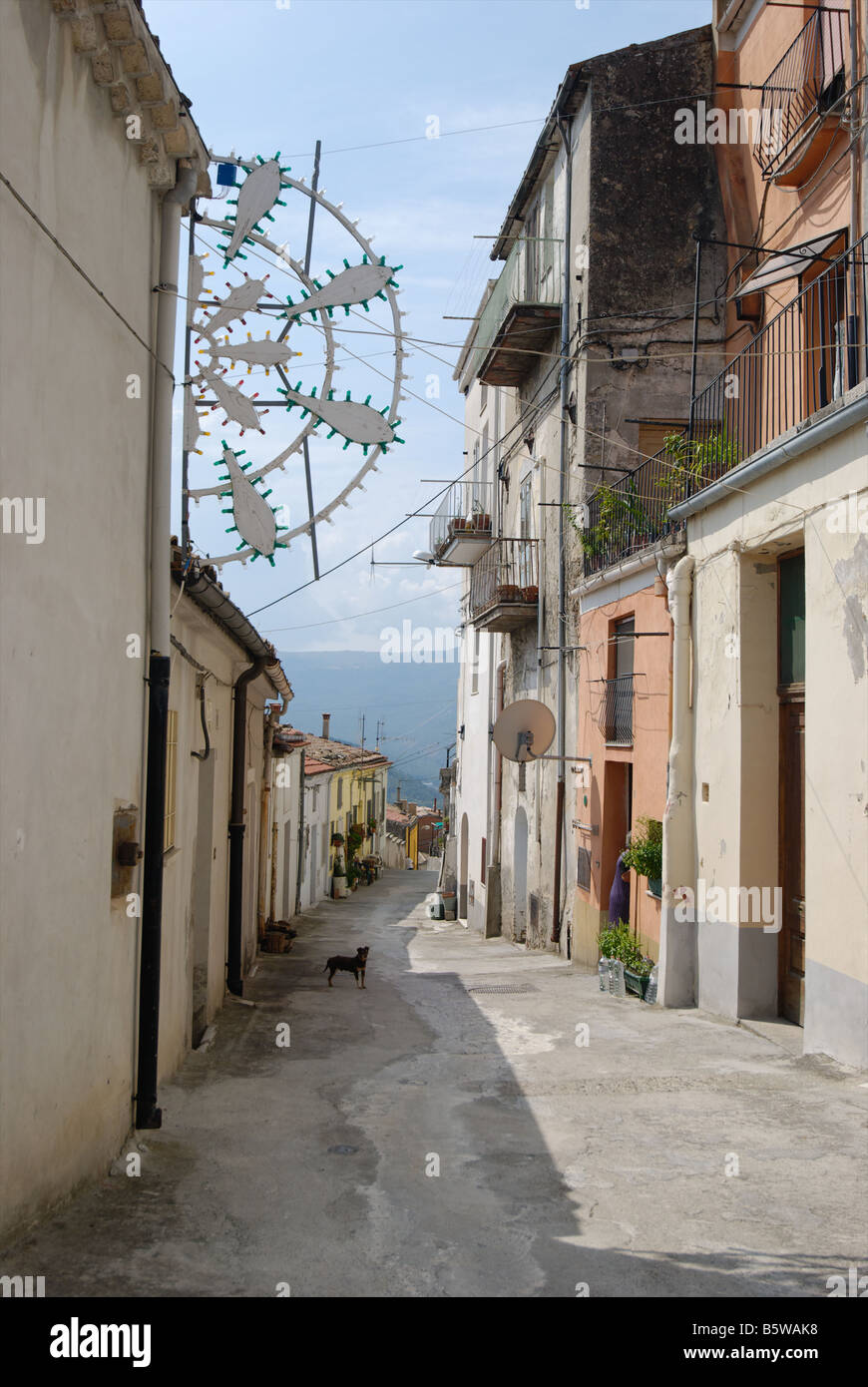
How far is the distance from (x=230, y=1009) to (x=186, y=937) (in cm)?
231

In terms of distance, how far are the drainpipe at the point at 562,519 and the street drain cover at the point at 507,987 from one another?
386 centimetres

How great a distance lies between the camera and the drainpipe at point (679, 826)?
34.1ft

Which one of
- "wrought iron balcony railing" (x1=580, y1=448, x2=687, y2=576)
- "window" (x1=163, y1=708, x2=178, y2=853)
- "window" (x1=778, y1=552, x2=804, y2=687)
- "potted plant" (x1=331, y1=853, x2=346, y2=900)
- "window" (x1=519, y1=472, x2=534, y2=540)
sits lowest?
"potted plant" (x1=331, y1=853, x2=346, y2=900)

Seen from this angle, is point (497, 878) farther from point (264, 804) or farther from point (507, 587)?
point (264, 804)

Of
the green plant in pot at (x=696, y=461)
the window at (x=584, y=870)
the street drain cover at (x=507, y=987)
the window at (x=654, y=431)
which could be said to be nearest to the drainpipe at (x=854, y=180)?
the green plant in pot at (x=696, y=461)

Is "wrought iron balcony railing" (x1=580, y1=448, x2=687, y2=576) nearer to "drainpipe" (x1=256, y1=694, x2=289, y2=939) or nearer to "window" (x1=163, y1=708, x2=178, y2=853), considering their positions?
"drainpipe" (x1=256, y1=694, x2=289, y2=939)

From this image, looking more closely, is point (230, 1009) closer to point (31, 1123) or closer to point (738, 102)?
point (31, 1123)

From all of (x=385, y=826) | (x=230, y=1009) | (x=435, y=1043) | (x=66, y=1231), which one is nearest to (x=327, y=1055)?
(x=435, y=1043)

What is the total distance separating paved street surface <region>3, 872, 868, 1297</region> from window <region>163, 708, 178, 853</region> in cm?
163

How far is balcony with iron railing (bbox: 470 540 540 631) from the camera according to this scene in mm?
17797

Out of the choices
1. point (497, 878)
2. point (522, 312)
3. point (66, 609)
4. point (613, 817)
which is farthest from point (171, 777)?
point (497, 878)

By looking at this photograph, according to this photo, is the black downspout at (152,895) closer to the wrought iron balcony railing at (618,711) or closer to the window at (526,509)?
the wrought iron balcony railing at (618,711)

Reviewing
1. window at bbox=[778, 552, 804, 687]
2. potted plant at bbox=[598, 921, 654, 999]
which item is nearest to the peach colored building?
potted plant at bbox=[598, 921, 654, 999]

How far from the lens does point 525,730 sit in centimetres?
1524
